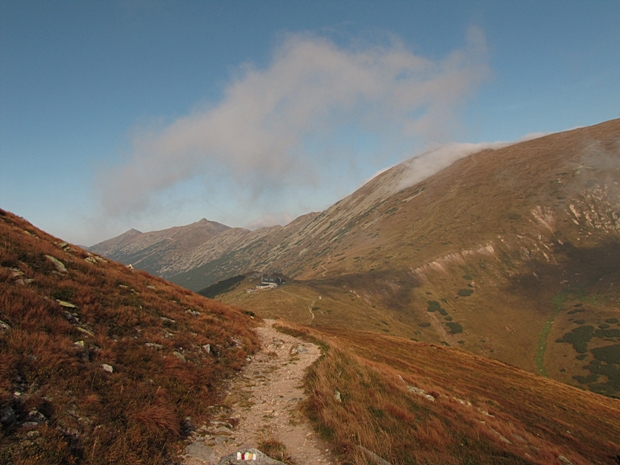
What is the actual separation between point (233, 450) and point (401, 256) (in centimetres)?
19280

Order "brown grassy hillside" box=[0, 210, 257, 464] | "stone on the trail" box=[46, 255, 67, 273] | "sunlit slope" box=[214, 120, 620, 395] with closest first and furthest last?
"brown grassy hillside" box=[0, 210, 257, 464], "stone on the trail" box=[46, 255, 67, 273], "sunlit slope" box=[214, 120, 620, 395]

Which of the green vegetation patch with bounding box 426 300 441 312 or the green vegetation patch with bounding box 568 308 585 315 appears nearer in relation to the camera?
the green vegetation patch with bounding box 568 308 585 315

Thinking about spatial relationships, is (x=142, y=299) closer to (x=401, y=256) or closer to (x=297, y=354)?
(x=297, y=354)

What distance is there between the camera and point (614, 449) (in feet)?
74.0

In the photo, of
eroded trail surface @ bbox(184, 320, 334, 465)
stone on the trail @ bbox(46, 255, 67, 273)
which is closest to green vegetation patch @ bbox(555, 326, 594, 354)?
eroded trail surface @ bbox(184, 320, 334, 465)

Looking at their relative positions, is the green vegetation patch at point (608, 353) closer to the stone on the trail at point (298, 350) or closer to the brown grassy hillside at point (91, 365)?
the stone on the trail at point (298, 350)

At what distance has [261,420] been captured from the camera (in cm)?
1188

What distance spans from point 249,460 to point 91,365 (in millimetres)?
6353

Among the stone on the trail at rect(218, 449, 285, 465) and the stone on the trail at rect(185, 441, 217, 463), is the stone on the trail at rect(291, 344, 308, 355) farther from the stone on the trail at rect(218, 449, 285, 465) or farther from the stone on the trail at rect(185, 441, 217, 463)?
the stone on the trail at rect(218, 449, 285, 465)

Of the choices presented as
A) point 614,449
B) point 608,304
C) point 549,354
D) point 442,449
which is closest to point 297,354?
point 442,449

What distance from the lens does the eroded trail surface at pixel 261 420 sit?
31.0 ft

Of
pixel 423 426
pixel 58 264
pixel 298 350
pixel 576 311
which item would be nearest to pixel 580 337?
pixel 576 311

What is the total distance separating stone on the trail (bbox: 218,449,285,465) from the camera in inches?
338

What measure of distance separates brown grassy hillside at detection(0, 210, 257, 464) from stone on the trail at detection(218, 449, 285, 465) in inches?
65.2
